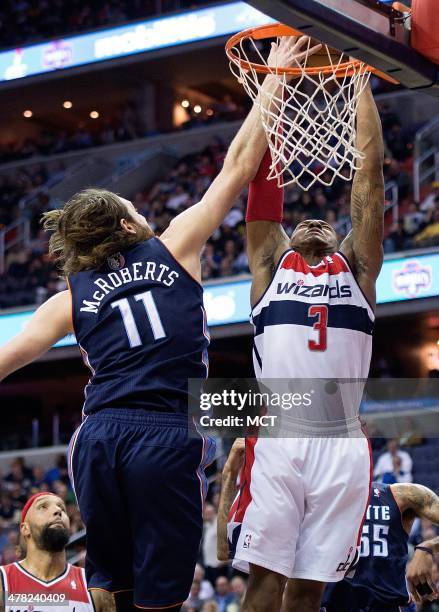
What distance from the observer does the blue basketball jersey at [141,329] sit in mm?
3650

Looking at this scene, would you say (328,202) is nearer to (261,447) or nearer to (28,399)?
(28,399)

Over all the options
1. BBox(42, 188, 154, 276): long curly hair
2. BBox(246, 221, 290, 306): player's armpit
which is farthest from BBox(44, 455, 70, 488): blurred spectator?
BBox(42, 188, 154, 276): long curly hair

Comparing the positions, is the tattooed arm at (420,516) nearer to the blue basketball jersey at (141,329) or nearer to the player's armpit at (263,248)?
the player's armpit at (263,248)

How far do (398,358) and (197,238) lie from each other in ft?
53.9

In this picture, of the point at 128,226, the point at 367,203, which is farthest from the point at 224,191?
the point at 367,203

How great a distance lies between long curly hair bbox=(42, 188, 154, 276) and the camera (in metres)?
3.83

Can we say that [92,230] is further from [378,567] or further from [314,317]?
[378,567]

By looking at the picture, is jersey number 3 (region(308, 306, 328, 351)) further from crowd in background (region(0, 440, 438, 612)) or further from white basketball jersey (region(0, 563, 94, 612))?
crowd in background (region(0, 440, 438, 612))

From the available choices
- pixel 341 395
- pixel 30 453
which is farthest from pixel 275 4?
pixel 30 453

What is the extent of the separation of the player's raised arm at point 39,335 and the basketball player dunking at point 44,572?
107 inches

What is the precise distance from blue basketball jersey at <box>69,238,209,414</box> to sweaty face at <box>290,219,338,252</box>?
3.87ft

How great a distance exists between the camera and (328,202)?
1753 centimetres

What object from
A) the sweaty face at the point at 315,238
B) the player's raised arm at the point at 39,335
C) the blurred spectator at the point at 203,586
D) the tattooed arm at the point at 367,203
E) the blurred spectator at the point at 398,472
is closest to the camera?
the player's raised arm at the point at 39,335

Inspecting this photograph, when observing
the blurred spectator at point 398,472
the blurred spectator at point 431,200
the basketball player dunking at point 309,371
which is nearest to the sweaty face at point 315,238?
the basketball player dunking at point 309,371
